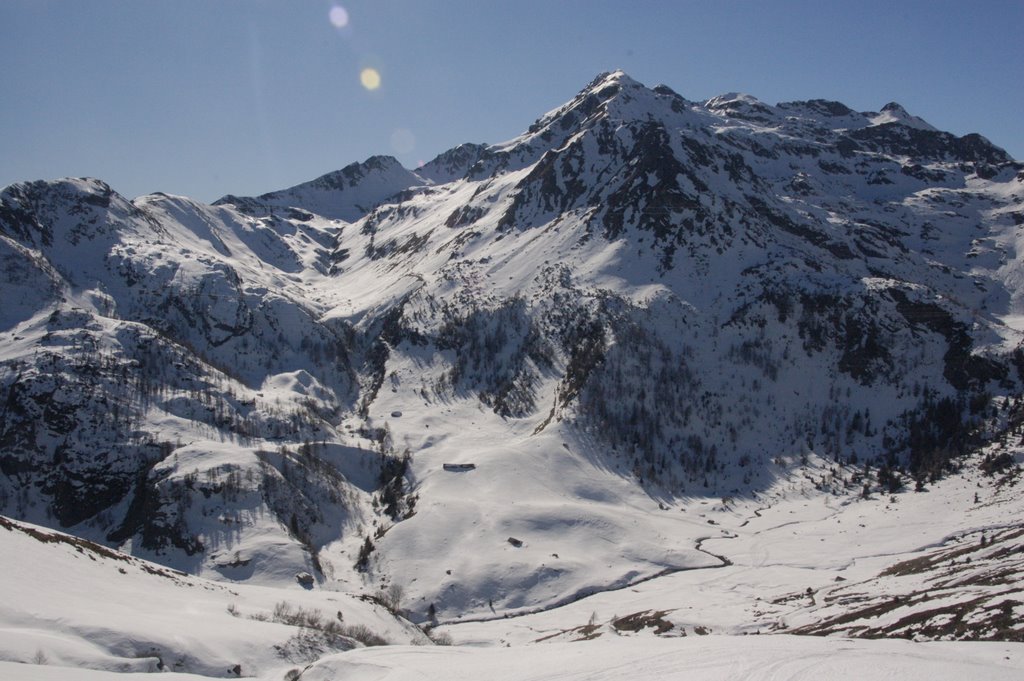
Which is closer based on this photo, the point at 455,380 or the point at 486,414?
the point at 486,414

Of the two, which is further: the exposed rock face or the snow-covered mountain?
the exposed rock face

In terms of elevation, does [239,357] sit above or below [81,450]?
above

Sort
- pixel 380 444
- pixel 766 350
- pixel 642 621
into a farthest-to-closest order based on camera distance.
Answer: pixel 766 350, pixel 380 444, pixel 642 621

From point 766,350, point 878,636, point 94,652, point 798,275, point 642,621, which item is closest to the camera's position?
point 94,652

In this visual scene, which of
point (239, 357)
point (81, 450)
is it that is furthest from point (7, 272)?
point (81, 450)

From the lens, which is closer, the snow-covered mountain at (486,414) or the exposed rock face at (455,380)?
the snow-covered mountain at (486,414)

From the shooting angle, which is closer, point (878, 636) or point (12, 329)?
point (878, 636)

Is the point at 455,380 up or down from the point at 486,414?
up

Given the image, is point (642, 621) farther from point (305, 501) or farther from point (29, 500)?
point (29, 500)

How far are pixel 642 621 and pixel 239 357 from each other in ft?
470

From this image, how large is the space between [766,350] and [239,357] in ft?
456

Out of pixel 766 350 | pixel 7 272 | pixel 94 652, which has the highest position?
pixel 7 272

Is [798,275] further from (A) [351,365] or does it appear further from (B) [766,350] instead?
(A) [351,365]

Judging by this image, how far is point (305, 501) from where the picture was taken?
122m
